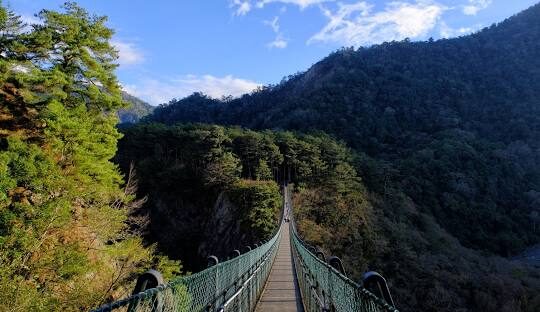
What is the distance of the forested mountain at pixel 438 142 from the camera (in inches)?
1555

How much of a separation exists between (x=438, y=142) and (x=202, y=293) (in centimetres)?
8082

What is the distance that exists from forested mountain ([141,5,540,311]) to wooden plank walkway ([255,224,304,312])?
22.1 metres

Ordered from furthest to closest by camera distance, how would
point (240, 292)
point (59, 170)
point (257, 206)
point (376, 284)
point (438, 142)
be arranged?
point (438, 142) → point (257, 206) → point (59, 170) → point (240, 292) → point (376, 284)

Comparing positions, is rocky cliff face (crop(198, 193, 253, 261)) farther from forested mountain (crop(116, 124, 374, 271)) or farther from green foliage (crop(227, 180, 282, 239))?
green foliage (crop(227, 180, 282, 239))

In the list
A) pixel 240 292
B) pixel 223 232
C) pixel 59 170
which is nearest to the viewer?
pixel 240 292

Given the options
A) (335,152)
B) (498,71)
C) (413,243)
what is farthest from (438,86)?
(413,243)

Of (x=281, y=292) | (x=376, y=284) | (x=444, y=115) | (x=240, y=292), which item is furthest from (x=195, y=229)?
(x=444, y=115)

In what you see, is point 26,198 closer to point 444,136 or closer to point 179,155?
point 179,155

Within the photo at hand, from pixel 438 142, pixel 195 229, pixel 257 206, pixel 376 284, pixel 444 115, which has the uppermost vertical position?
pixel 444 115

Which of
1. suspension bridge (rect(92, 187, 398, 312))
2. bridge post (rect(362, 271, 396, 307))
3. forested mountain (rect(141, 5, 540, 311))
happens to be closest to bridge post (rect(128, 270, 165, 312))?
suspension bridge (rect(92, 187, 398, 312))

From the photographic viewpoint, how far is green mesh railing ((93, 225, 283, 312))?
7.43 ft

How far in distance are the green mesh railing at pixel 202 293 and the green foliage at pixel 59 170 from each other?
6.84m

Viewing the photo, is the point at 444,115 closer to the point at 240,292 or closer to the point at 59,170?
the point at 59,170

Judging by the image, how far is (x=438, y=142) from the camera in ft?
253
